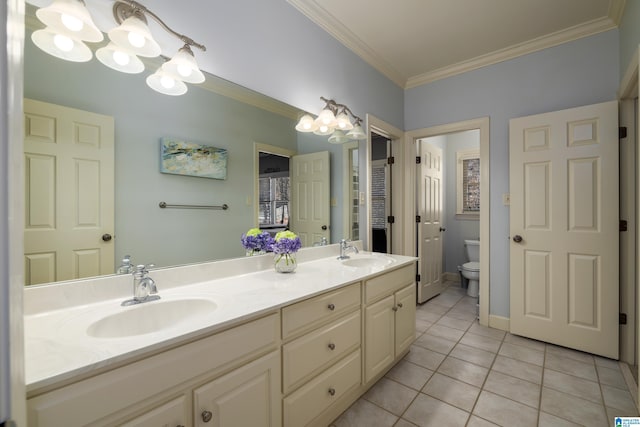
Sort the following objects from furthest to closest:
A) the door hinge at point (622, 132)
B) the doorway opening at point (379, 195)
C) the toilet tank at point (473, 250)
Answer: the toilet tank at point (473, 250) < the doorway opening at point (379, 195) < the door hinge at point (622, 132)

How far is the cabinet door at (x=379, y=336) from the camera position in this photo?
167cm

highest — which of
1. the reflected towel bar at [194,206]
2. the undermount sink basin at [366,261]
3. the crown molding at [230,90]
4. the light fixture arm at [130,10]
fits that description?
the light fixture arm at [130,10]

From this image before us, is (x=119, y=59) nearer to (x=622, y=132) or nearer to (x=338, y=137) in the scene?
(x=338, y=137)

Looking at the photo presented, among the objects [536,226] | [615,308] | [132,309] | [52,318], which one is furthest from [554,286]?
[52,318]

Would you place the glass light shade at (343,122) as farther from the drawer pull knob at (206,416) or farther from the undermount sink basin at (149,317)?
the drawer pull knob at (206,416)

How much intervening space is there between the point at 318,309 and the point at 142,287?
749mm

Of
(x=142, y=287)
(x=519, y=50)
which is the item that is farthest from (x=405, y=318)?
(x=519, y=50)

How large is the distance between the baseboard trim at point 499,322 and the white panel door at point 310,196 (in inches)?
73.8

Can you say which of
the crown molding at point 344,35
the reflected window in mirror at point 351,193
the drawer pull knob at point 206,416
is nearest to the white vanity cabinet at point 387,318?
the reflected window in mirror at point 351,193

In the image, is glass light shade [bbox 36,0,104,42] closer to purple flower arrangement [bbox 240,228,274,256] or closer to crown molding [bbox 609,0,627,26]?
purple flower arrangement [bbox 240,228,274,256]

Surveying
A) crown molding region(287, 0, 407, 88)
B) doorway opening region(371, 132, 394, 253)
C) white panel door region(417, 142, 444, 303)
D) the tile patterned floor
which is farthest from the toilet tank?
crown molding region(287, 0, 407, 88)

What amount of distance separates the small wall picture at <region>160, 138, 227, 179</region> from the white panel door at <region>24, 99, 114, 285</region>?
0.22m

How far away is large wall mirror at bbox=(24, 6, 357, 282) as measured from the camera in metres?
1.08

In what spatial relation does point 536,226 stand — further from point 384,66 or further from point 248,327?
point 248,327
